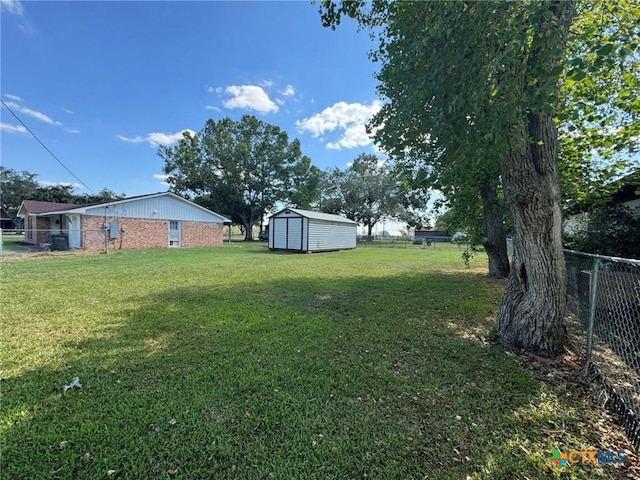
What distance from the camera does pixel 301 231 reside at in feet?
57.9

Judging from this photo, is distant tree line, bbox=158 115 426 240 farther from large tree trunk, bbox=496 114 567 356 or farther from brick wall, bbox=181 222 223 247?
large tree trunk, bbox=496 114 567 356

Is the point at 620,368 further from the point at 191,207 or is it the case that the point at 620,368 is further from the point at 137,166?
the point at 137,166

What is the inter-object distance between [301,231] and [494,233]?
A: 453 inches

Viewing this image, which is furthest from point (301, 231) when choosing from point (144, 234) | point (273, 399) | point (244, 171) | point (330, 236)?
point (244, 171)

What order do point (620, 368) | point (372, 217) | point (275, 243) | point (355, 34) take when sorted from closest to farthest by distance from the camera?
1. point (620, 368)
2. point (355, 34)
3. point (275, 243)
4. point (372, 217)

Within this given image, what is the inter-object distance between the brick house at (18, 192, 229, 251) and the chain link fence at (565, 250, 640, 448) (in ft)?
61.0

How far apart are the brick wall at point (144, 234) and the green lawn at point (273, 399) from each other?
13.5 meters

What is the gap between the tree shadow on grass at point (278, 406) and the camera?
174 centimetres

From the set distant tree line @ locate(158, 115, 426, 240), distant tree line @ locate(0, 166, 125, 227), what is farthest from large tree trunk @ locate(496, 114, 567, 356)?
distant tree line @ locate(0, 166, 125, 227)

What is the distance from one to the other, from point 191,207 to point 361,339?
20968 millimetres

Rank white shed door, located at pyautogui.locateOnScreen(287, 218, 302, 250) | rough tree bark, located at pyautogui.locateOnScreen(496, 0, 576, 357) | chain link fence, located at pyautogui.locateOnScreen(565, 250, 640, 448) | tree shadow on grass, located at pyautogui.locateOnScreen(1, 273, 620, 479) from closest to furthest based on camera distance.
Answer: tree shadow on grass, located at pyautogui.locateOnScreen(1, 273, 620, 479) < chain link fence, located at pyautogui.locateOnScreen(565, 250, 640, 448) < rough tree bark, located at pyautogui.locateOnScreen(496, 0, 576, 357) < white shed door, located at pyautogui.locateOnScreen(287, 218, 302, 250)

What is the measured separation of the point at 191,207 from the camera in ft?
70.4

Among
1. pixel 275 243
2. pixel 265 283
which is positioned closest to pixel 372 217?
pixel 275 243

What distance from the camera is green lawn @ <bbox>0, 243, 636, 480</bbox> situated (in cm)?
175
